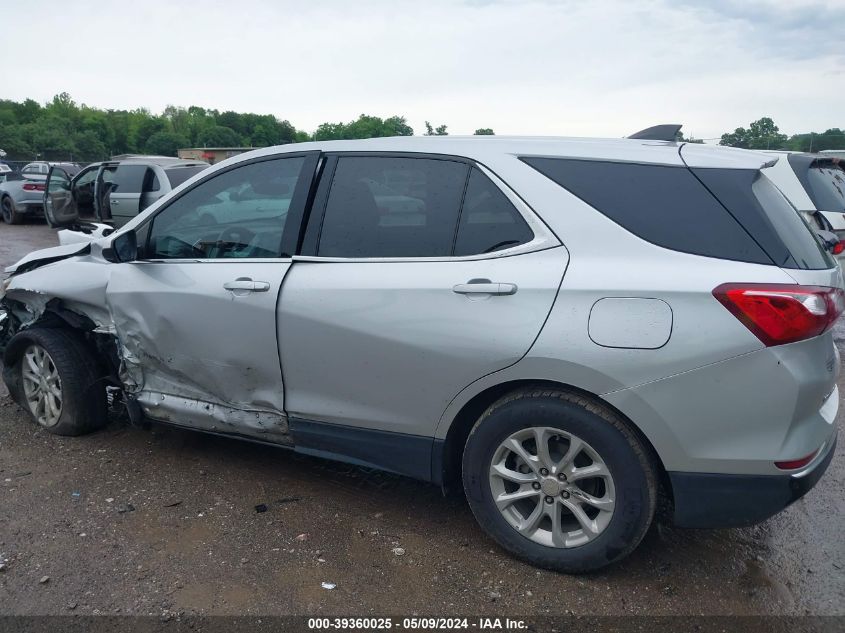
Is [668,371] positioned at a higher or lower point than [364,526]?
higher

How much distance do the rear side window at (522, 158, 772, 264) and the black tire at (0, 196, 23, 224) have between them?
60.2 ft

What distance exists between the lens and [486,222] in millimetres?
3010

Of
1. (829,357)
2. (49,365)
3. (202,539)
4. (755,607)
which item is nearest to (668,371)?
(829,357)

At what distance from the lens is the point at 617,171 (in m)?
2.90

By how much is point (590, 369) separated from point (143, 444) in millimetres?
2914

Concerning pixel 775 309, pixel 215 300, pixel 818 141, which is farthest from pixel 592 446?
pixel 818 141

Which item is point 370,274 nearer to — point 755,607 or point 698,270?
point 698,270

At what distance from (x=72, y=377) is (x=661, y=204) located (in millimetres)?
3419

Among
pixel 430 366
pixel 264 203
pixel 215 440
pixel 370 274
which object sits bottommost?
pixel 215 440

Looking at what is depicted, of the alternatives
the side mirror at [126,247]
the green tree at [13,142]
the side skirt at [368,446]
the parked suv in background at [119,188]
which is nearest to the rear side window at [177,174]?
the parked suv in background at [119,188]

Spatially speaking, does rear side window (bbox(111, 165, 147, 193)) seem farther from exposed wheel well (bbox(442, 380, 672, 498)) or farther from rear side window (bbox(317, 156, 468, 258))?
exposed wheel well (bbox(442, 380, 672, 498))

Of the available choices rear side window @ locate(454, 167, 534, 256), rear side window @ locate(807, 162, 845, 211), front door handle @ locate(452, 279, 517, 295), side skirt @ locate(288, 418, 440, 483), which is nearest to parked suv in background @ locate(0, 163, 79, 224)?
side skirt @ locate(288, 418, 440, 483)

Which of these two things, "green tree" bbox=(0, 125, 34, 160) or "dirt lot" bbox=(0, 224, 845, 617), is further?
"green tree" bbox=(0, 125, 34, 160)

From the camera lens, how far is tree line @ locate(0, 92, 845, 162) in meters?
53.3
